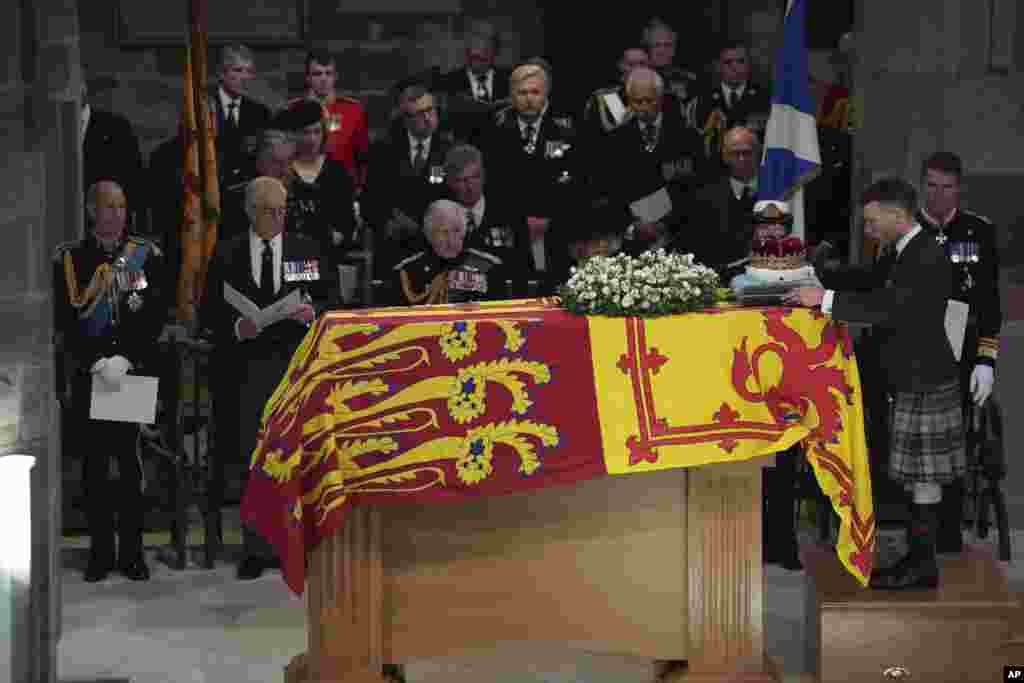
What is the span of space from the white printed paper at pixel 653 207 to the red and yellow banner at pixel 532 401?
3.43 meters

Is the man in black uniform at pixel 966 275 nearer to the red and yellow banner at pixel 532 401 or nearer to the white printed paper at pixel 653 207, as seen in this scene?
the white printed paper at pixel 653 207

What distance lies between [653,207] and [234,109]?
2379 millimetres

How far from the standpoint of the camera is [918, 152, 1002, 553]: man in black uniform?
960cm

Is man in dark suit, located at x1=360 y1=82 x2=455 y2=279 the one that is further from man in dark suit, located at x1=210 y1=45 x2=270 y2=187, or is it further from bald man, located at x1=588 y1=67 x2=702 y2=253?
bald man, located at x1=588 y1=67 x2=702 y2=253

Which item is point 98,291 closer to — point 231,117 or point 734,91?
point 231,117

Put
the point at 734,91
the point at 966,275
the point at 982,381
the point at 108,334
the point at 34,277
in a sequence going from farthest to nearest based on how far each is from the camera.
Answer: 1. the point at 734,91
2. the point at 108,334
3. the point at 966,275
4. the point at 982,381
5. the point at 34,277

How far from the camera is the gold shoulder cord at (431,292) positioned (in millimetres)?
10055

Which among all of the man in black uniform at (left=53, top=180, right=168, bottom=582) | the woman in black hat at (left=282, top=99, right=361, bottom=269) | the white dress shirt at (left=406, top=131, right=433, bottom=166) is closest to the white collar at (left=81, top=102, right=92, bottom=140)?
the woman in black hat at (left=282, top=99, right=361, bottom=269)

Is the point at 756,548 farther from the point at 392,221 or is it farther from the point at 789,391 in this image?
the point at 392,221

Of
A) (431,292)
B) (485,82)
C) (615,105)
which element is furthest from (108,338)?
(485,82)

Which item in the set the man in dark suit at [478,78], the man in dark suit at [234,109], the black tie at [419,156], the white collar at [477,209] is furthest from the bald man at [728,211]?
the man in dark suit at [234,109]

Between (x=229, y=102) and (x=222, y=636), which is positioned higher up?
(x=229, y=102)

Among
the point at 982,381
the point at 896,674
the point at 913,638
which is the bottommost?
the point at 896,674

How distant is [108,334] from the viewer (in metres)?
9.82
